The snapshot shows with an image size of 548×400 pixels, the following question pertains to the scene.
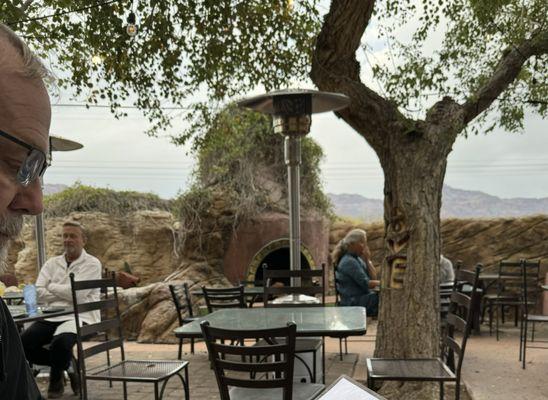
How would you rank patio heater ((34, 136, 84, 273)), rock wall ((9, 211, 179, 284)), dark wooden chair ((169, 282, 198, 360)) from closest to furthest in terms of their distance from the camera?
patio heater ((34, 136, 84, 273)) < dark wooden chair ((169, 282, 198, 360)) < rock wall ((9, 211, 179, 284))

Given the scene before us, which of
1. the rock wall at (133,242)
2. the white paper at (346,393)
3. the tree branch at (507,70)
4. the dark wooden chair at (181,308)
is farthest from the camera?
the rock wall at (133,242)

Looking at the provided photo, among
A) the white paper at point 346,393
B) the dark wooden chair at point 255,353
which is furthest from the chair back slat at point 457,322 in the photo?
the white paper at point 346,393

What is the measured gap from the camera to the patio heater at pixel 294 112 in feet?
16.7

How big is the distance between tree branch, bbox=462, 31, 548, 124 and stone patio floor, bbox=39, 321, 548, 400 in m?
2.64

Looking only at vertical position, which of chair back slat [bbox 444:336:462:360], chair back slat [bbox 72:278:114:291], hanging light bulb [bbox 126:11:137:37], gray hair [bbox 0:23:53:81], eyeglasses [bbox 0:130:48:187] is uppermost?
hanging light bulb [bbox 126:11:137:37]

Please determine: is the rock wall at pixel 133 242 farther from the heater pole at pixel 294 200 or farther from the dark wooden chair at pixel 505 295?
the heater pole at pixel 294 200

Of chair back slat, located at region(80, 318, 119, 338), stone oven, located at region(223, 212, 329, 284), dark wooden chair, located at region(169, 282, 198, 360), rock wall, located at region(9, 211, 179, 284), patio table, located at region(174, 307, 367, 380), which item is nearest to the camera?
patio table, located at region(174, 307, 367, 380)

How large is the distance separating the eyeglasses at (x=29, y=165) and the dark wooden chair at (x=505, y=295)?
8073 mm

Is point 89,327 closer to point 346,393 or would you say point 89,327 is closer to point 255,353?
point 255,353

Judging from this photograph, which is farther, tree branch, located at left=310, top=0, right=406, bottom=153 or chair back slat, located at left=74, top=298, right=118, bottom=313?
tree branch, located at left=310, top=0, right=406, bottom=153

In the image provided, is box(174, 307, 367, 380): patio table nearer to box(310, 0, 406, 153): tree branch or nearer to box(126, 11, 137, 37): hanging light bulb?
box(310, 0, 406, 153): tree branch

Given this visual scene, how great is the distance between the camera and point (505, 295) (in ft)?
31.8

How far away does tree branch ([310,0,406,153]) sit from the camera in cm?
486

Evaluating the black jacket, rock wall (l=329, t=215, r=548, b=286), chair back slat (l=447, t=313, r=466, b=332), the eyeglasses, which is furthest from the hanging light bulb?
rock wall (l=329, t=215, r=548, b=286)
